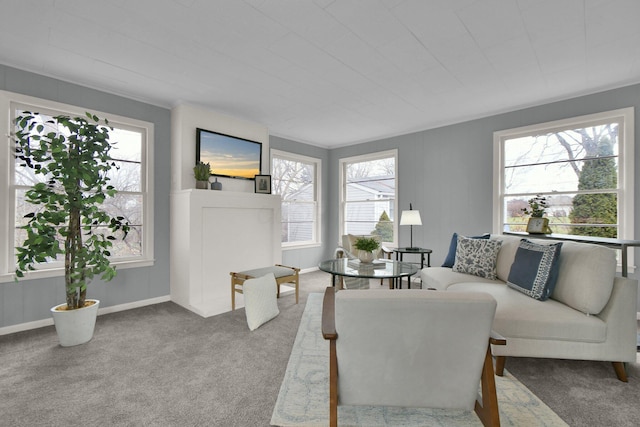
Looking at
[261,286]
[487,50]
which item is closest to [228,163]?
[261,286]

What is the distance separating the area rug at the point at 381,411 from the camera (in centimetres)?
163

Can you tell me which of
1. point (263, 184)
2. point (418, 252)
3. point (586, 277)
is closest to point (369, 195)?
point (418, 252)

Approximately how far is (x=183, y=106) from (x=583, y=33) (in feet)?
13.3

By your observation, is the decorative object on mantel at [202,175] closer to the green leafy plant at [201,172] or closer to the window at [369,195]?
the green leafy plant at [201,172]

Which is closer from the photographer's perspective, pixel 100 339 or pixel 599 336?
pixel 599 336

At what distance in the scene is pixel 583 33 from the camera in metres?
2.33

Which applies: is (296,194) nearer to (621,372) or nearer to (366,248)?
(366,248)

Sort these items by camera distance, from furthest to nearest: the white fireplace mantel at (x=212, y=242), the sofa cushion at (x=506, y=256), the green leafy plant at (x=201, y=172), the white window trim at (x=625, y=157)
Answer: the green leafy plant at (x=201, y=172) → the white fireplace mantel at (x=212, y=242) → the white window trim at (x=625, y=157) → the sofa cushion at (x=506, y=256)

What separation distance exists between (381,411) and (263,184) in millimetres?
3381

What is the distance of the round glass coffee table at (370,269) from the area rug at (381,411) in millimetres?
1115

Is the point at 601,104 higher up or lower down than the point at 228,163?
higher up

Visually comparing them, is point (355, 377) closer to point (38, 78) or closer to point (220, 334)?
point (220, 334)

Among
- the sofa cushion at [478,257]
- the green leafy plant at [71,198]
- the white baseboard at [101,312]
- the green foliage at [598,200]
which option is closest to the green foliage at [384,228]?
the sofa cushion at [478,257]

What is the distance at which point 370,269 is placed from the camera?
10.7 ft
